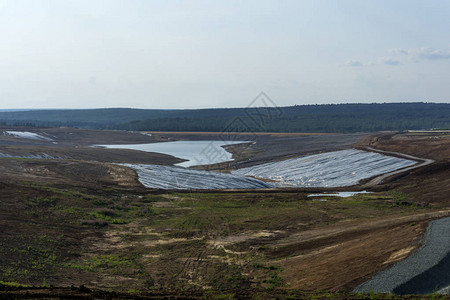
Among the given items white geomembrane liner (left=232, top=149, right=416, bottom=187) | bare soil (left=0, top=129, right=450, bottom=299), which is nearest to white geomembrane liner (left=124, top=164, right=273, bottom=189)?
bare soil (left=0, top=129, right=450, bottom=299)

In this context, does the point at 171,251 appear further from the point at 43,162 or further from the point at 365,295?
the point at 43,162

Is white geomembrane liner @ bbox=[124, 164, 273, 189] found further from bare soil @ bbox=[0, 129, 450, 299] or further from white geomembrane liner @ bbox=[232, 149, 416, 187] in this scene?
white geomembrane liner @ bbox=[232, 149, 416, 187]

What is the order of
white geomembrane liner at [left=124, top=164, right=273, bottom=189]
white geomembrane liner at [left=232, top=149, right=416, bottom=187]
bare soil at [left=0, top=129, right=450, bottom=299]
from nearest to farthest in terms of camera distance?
1. bare soil at [left=0, top=129, right=450, bottom=299]
2. white geomembrane liner at [left=124, top=164, right=273, bottom=189]
3. white geomembrane liner at [left=232, top=149, right=416, bottom=187]

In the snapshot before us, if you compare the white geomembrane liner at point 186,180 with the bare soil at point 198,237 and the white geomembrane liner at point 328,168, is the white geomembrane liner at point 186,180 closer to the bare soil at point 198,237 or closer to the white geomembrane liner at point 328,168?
the bare soil at point 198,237

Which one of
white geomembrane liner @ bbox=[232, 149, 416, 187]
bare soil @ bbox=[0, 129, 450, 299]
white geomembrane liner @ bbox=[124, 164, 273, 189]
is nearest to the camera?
bare soil @ bbox=[0, 129, 450, 299]

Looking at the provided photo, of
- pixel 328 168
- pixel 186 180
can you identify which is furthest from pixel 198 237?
pixel 328 168

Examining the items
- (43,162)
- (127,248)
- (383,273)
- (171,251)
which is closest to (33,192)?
(127,248)

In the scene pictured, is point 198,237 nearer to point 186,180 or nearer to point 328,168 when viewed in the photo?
point 186,180

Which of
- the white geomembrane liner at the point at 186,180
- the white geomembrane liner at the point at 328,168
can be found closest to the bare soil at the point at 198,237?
the white geomembrane liner at the point at 186,180
